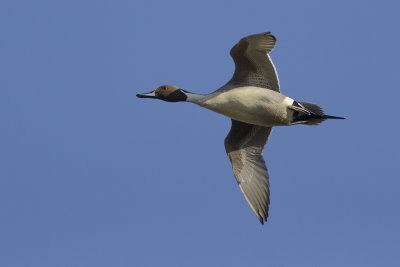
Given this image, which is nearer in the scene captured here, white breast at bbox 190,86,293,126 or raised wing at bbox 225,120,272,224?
white breast at bbox 190,86,293,126

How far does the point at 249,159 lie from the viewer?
969 cm

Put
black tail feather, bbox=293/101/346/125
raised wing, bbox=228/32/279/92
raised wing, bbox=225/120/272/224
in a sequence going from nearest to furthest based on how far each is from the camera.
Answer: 1. raised wing, bbox=228/32/279/92
2. black tail feather, bbox=293/101/346/125
3. raised wing, bbox=225/120/272/224

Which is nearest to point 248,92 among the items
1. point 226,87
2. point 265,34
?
point 226,87

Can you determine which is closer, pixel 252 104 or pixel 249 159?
pixel 252 104

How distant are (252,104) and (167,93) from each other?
140 cm

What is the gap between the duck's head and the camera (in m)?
9.38

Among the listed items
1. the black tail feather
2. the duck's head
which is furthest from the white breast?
the duck's head

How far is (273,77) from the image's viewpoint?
893 centimetres

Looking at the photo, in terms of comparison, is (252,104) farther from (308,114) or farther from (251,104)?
(308,114)

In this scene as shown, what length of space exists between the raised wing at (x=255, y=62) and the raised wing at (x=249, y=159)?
964mm

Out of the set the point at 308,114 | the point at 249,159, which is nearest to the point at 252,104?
the point at 308,114

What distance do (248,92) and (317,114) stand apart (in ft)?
3.39

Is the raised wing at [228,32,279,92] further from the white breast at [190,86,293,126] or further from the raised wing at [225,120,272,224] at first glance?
the raised wing at [225,120,272,224]

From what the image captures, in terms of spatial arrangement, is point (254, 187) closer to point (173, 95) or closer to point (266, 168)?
point (266, 168)
